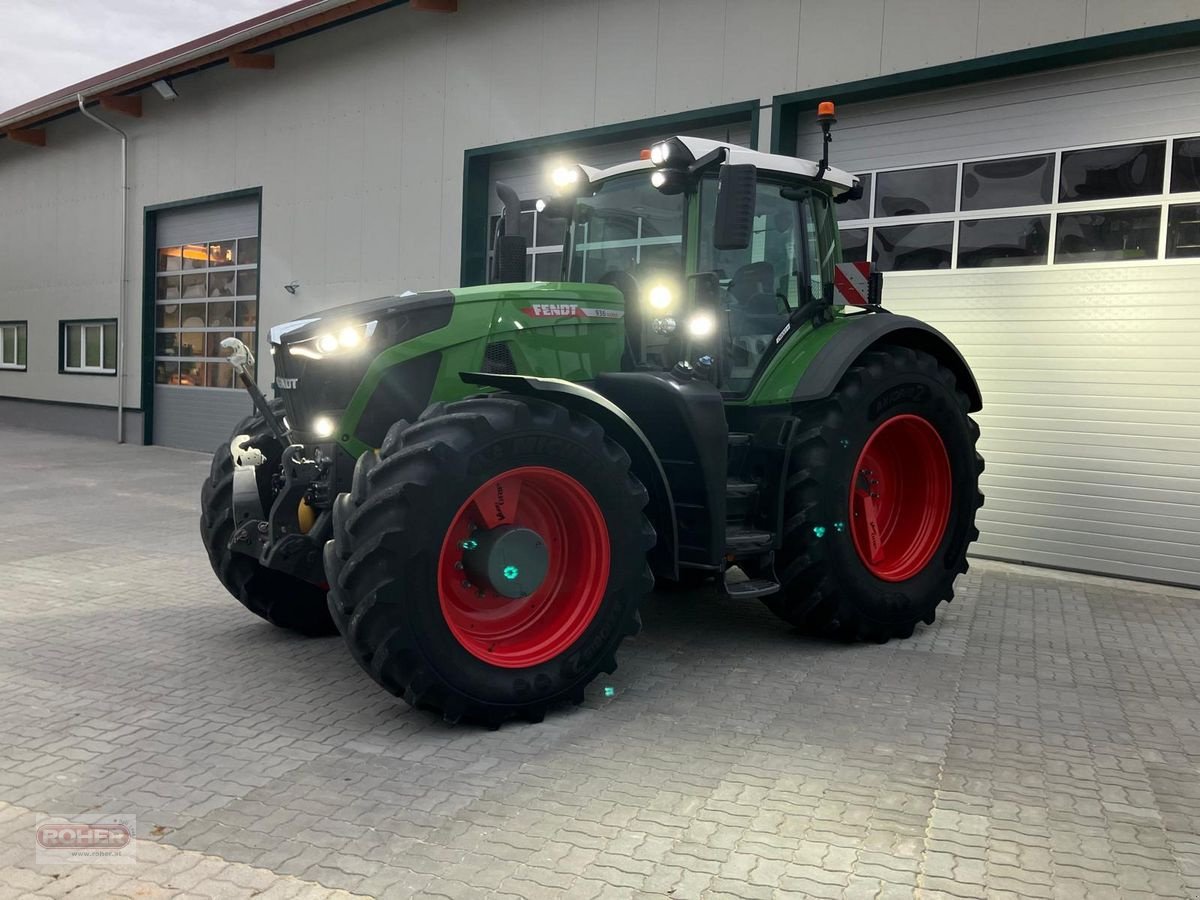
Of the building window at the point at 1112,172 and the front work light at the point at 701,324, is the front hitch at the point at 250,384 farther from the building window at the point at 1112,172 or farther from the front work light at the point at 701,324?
the building window at the point at 1112,172

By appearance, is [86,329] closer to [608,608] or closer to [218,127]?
[218,127]

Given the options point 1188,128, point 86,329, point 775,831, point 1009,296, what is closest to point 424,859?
point 775,831

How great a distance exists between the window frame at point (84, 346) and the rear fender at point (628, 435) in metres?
14.5

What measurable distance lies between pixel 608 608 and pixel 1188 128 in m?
5.62

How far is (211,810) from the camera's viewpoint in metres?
3.01

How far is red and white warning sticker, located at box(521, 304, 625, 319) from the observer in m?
4.36

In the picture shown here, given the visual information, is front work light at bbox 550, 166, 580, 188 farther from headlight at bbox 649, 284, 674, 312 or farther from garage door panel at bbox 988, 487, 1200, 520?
garage door panel at bbox 988, 487, 1200, 520

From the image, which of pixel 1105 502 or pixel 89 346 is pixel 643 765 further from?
pixel 89 346

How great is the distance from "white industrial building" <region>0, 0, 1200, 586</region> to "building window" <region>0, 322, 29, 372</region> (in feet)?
16.7

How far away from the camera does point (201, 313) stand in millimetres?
14961

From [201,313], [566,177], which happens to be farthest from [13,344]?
[566,177]

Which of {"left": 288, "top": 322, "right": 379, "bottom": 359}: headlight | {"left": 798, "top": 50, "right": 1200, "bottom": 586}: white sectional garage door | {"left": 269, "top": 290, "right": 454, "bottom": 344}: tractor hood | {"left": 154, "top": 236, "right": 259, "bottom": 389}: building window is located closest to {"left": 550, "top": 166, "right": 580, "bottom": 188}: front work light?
{"left": 269, "top": 290, "right": 454, "bottom": 344}: tractor hood

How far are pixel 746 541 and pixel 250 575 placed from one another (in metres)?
2.40

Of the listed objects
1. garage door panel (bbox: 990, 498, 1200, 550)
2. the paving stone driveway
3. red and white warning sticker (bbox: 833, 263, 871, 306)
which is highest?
red and white warning sticker (bbox: 833, 263, 871, 306)
